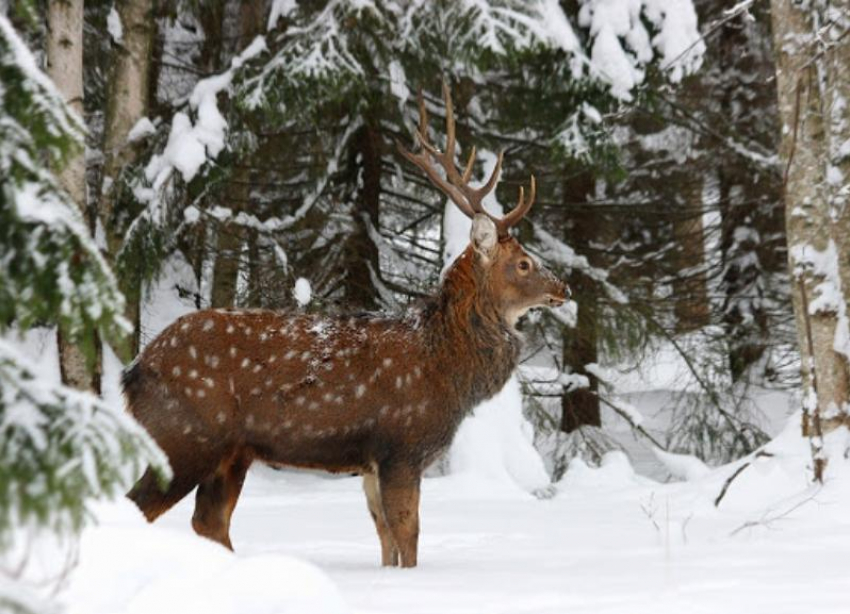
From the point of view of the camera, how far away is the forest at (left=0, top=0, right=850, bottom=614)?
250 cm

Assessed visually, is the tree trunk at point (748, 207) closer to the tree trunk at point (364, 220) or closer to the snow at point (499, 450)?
the snow at point (499, 450)

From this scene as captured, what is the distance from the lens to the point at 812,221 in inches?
280

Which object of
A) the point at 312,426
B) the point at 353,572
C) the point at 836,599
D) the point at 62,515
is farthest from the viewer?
the point at 312,426

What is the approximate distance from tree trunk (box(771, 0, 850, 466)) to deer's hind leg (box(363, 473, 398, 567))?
273cm

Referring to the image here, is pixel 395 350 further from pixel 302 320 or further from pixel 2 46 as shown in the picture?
pixel 2 46

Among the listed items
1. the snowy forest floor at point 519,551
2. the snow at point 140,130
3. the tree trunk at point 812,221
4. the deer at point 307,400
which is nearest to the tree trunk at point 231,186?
the snow at point 140,130

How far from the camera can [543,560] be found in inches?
218

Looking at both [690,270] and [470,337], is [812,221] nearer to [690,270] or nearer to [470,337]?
[470,337]

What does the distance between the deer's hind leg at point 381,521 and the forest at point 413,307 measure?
19 mm

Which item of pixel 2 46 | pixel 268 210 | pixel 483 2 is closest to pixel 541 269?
pixel 483 2

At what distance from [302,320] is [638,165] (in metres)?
8.40

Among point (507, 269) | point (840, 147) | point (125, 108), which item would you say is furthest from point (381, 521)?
point (125, 108)

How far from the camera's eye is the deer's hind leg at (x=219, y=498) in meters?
5.71

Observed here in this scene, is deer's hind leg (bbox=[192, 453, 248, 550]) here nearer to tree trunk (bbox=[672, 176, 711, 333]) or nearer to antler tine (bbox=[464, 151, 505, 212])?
antler tine (bbox=[464, 151, 505, 212])
